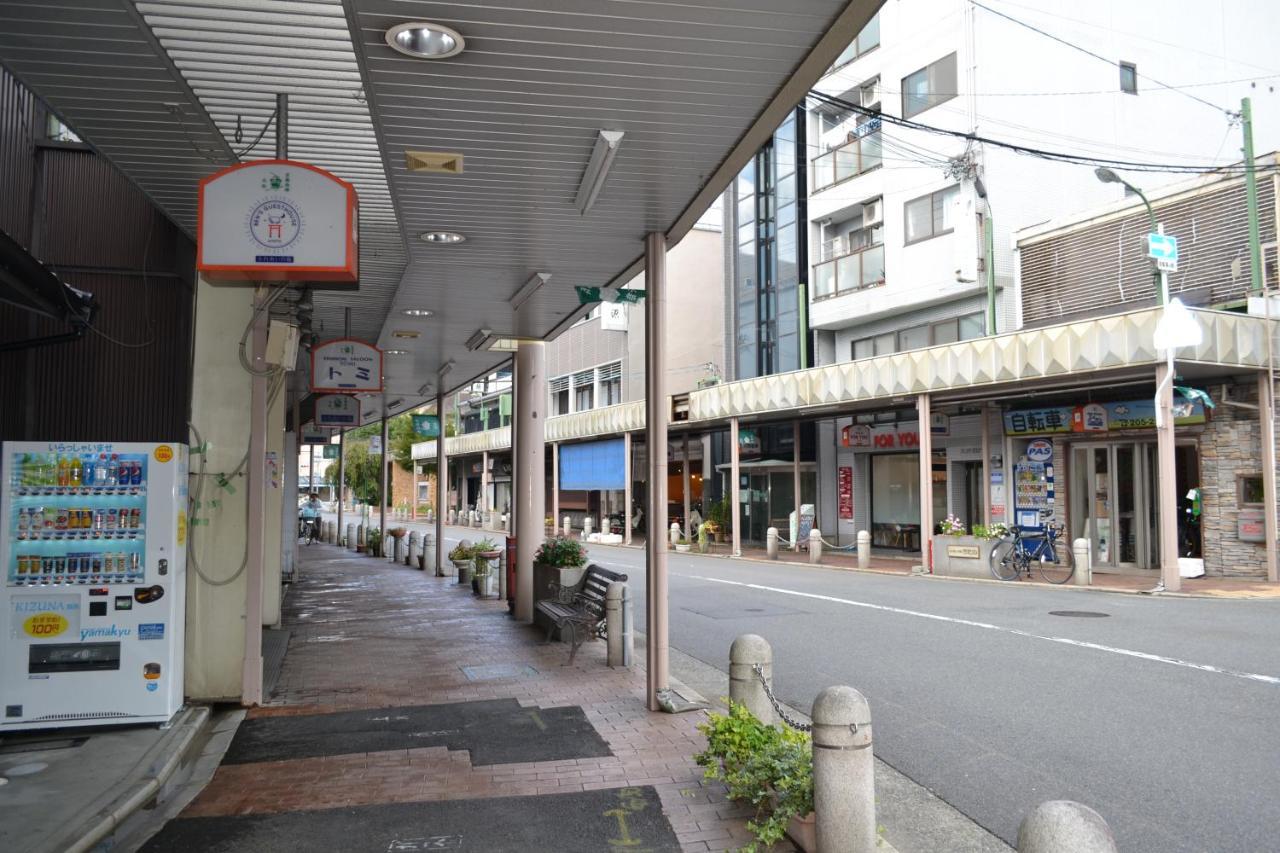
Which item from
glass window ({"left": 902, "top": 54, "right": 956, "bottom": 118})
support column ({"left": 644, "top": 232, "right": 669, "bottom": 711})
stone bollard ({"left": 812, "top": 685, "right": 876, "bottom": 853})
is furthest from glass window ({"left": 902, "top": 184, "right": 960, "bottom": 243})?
stone bollard ({"left": 812, "top": 685, "right": 876, "bottom": 853})

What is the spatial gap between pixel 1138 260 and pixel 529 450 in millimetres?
15365

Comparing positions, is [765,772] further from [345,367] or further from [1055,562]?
[1055,562]

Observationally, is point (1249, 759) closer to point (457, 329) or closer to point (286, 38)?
point (286, 38)

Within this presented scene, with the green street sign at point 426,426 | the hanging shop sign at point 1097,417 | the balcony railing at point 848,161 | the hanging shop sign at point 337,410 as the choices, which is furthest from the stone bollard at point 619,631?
the balcony railing at point 848,161

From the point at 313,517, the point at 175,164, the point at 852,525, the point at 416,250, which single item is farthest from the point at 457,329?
the point at 313,517

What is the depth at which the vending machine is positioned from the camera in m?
6.67

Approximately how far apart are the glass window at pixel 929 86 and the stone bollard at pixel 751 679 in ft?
74.5

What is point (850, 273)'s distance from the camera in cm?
2817

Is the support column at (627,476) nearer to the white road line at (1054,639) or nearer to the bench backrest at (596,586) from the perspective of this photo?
the white road line at (1054,639)

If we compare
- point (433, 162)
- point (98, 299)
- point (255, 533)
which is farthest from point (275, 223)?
point (255, 533)

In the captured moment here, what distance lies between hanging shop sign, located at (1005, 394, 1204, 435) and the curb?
17217mm

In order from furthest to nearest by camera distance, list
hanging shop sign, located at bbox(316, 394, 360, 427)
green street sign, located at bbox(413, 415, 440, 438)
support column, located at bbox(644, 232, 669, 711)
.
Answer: green street sign, located at bbox(413, 415, 440, 438) < hanging shop sign, located at bbox(316, 394, 360, 427) < support column, located at bbox(644, 232, 669, 711)

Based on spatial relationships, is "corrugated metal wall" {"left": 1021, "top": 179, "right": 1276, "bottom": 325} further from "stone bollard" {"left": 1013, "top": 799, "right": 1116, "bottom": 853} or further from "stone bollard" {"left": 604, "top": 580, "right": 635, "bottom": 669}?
"stone bollard" {"left": 1013, "top": 799, "right": 1116, "bottom": 853}

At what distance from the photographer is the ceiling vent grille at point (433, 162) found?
674 cm
